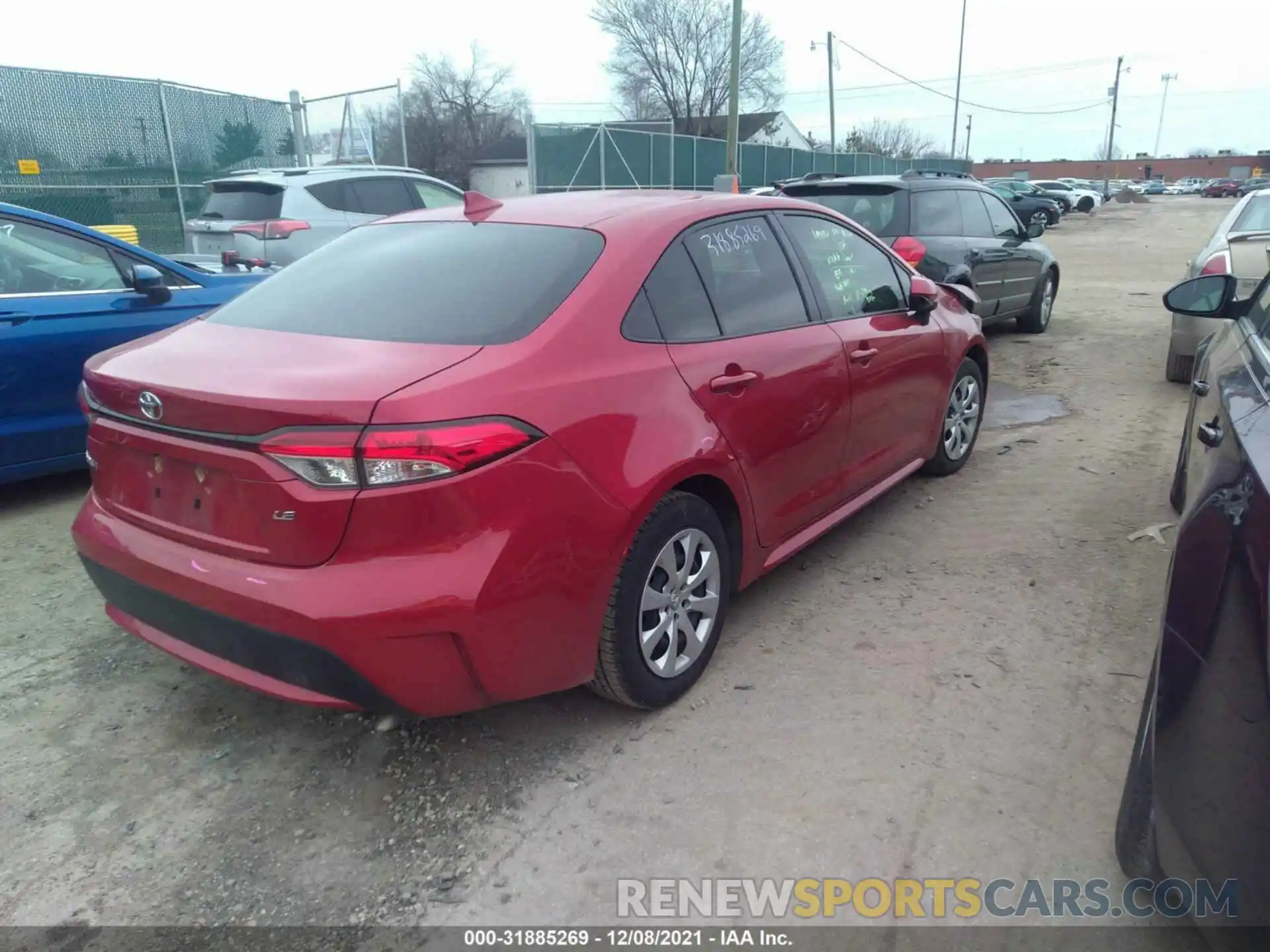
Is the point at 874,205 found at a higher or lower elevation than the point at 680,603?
higher

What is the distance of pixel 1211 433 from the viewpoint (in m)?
2.35

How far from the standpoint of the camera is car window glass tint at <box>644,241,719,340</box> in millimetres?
2918

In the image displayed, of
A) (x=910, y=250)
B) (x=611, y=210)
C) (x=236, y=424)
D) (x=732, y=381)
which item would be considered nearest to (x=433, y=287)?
(x=611, y=210)

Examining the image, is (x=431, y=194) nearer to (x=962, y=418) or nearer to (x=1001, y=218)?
(x=1001, y=218)

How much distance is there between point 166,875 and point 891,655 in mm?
2388

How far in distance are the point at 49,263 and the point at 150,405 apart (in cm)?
305

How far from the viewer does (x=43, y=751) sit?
2.80 metres

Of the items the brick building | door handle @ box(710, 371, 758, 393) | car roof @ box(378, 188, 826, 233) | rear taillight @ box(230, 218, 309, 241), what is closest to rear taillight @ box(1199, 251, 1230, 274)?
car roof @ box(378, 188, 826, 233)

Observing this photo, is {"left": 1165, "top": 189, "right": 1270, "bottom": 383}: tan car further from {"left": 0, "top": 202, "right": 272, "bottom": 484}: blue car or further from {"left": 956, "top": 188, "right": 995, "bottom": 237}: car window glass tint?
{"left": 0, "top": 202, "right": 272, "bottom": 484}: blue car

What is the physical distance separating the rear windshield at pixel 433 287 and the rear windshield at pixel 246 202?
6.40 metres

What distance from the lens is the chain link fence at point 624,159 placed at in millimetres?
20656

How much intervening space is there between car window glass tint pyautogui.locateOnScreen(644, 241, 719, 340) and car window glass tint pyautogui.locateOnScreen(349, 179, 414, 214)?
7.06 metres

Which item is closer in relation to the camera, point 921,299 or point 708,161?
point 921,299

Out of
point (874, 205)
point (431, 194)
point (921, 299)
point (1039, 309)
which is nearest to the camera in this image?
point (921, 299)
